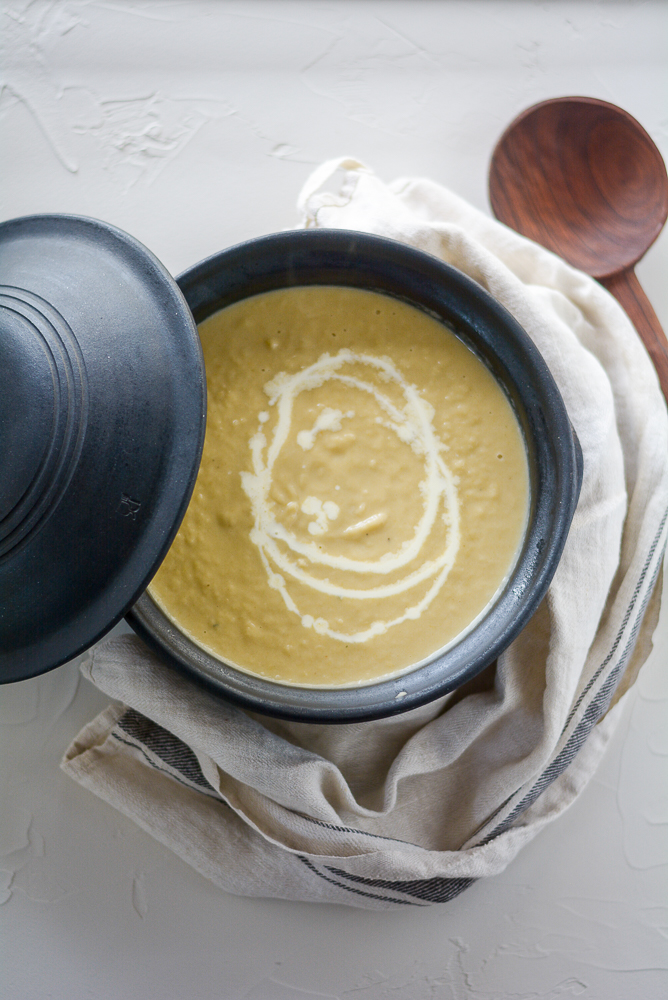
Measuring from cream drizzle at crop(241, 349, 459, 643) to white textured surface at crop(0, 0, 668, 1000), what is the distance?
0.48 meters

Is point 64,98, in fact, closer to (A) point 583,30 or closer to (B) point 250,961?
(A) point 583,30

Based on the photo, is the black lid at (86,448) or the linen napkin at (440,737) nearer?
the black lid at (86,448)

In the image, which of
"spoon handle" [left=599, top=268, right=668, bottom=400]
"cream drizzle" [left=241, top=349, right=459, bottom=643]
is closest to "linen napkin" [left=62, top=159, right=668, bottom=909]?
"spoon handle" [left=599, top=268, right=668, bottom=400]

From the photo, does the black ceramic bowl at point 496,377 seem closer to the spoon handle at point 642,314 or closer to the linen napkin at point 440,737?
the linen napkin at point 440,737

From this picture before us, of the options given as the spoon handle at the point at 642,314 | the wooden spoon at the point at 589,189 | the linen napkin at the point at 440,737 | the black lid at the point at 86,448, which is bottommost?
the linen napkin at the point at 440,737

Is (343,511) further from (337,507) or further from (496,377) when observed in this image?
(496,377)

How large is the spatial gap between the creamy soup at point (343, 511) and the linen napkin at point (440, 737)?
0.14 metres


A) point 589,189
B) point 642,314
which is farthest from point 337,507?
point 589,189

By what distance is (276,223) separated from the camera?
1.62m

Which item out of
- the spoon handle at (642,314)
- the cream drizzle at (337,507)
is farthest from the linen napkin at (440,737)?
the cream drizzle at (337,507)

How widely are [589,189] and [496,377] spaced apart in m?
0.62

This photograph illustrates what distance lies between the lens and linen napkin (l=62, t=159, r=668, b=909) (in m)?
1.32

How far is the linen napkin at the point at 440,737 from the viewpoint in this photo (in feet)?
4.33

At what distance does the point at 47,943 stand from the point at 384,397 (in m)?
1.22
